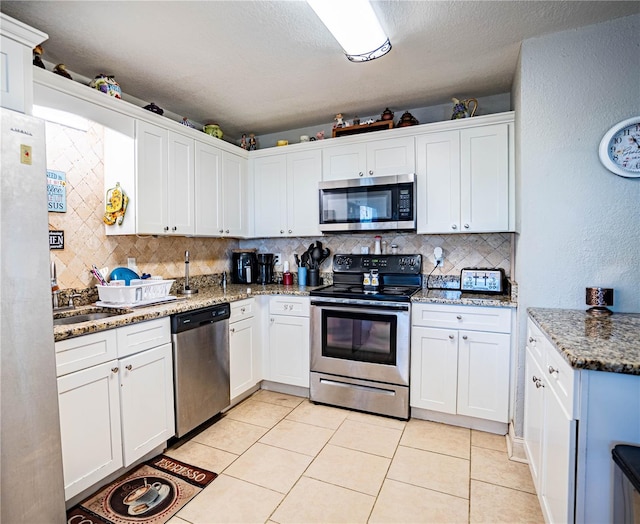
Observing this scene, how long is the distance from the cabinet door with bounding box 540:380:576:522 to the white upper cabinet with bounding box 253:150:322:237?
218 cm

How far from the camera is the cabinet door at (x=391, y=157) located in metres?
2.76

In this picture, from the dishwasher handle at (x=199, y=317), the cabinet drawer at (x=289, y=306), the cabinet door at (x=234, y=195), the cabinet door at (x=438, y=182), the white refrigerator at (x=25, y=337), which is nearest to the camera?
the white refrigerator at (x=25, y=337)

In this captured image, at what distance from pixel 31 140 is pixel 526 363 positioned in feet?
8.95

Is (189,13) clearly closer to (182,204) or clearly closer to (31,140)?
(31,140)

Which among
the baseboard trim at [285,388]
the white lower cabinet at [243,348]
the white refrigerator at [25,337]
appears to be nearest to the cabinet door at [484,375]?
the baseboard trim at [285,388]

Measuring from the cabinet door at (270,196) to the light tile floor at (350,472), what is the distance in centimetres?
165

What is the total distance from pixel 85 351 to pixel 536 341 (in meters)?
2.27

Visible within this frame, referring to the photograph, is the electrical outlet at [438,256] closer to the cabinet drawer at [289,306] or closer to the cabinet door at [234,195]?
the cabinet drawer at [289,306]

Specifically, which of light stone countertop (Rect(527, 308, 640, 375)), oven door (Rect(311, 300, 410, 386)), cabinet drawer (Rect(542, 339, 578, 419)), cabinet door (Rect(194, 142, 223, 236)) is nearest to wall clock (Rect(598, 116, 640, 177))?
light stone countertop (Rect(527, 308, 640, 375))

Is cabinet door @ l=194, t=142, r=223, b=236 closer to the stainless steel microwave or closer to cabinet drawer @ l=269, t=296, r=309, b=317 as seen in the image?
cabinet drawer @ l=269, t=296, r=309, b=317

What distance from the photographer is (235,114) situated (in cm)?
310

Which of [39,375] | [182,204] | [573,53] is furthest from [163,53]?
[573,53]

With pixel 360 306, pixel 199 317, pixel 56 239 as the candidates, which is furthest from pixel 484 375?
pixel 56 239

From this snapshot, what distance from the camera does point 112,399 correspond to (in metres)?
1.81
